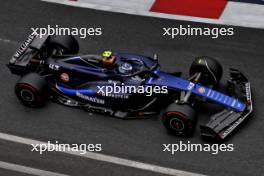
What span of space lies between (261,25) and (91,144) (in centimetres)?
550

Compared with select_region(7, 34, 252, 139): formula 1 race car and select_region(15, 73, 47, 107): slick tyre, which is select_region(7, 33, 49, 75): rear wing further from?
select_region(15, 73, 47, 107): slick tyre

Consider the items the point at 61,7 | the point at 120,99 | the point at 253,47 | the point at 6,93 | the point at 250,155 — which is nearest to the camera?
the point at 250,155

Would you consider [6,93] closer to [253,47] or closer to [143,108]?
[143,108]

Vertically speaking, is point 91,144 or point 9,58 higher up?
point 9,58

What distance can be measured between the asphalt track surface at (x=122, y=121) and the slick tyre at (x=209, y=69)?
573mm

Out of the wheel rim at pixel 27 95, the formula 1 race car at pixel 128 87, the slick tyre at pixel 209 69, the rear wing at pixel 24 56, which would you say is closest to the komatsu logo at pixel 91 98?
the formula 1 race car at pixel 128 87

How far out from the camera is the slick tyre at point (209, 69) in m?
12.1

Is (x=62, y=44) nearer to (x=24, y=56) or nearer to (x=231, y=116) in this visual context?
(x=24, y=56)

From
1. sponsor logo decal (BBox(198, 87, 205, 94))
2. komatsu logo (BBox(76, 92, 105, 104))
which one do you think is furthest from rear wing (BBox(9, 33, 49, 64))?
sponsor logo decal (BBox(198, 87, 205, 94))

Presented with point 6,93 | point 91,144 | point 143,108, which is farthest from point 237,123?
point 6,93

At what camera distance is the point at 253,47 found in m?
13.7

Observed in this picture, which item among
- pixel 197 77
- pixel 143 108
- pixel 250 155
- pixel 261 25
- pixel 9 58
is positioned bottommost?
pixel 250 155

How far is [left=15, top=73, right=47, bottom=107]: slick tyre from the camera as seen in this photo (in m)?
12.0

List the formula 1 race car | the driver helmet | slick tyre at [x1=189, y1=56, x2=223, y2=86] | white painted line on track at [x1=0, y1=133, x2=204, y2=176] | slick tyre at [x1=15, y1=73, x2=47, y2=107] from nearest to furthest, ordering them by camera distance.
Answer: white painted line on track at [x1=0, y1=133, x2=204, y2=176], the formula 1 race car, the driver helmet, slick tyre at [x1=15, y1=73, x2=47, y2=107], slick tyre at [x1=189, y1=56, x2=223, y2=86]
